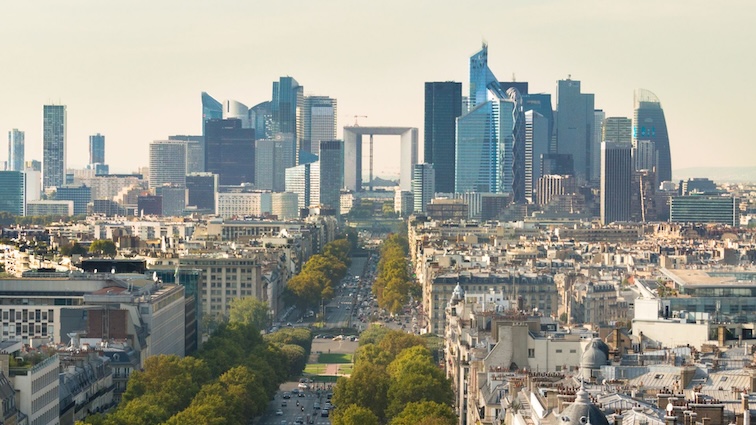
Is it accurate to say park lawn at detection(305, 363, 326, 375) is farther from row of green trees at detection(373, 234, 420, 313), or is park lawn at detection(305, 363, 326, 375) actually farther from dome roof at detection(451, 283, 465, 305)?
row of green trees at detection(373, 234, 420, 313)

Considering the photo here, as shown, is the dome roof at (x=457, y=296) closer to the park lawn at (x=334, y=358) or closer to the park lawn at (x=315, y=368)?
the park lawn at (x=315, y=368)

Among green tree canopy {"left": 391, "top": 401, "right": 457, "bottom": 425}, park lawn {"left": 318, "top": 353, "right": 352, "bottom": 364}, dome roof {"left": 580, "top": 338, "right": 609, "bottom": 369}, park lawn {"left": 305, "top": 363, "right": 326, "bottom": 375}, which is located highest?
dome roof {"left": 580, "top": 338, "right": 609, "bottom": 369}

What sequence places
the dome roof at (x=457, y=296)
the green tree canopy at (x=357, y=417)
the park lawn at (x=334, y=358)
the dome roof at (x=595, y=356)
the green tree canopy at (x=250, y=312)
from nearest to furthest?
the dome roof at (x=595, y=356)
the green tree canopy at (x=357, y=417)
the dome roof at (x=457, y=296)
the park lawn at (x=334, y=358)
the green tree canopy at (x=250, y=312)

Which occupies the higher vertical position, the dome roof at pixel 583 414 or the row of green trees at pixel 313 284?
the dome roof at pixel 583 414

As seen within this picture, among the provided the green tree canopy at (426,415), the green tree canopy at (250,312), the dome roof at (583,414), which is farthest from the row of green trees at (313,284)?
the dome roof at (583,414)

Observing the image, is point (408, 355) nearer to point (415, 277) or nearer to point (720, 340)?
point (720, 340)

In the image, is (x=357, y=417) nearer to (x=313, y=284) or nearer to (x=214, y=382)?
(x=214, y=382)

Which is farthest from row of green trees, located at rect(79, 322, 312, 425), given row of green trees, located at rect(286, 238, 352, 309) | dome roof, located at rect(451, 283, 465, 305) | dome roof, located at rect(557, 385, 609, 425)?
row of green trees, located at rect(286, 238, 352, 309)

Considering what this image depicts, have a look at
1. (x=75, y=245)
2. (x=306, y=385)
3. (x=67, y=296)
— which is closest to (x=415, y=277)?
(x=75, y=245)
